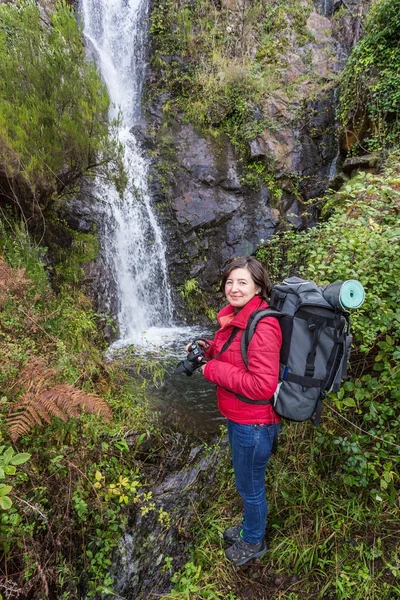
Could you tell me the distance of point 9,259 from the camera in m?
4.05

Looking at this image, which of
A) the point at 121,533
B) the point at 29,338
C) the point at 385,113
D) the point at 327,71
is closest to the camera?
the point at 121,533

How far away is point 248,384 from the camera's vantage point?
5.79 ft

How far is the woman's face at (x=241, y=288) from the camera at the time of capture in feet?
6.32

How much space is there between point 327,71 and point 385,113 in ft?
16.4

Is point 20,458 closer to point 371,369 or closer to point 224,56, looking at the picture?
point 371,369

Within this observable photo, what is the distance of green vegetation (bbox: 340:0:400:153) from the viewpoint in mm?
6234

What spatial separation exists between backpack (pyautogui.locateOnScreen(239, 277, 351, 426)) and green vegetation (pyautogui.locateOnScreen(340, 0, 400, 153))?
18.6ft

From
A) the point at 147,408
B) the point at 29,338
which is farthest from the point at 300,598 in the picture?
the point at 29,338

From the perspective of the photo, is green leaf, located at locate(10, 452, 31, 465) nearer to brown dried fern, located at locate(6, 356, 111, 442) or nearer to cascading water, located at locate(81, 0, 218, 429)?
brown dried fern, located at locate(6, 356, 111, 442)

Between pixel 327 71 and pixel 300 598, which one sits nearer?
pixel 300 598

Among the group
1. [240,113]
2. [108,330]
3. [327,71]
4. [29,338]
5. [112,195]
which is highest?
[327,71]

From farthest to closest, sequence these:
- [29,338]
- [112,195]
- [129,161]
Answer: [129,161] → [112,195] → [29,338]

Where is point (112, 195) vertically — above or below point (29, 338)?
above

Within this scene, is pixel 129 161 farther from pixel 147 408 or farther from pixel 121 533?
pixel 121 533
